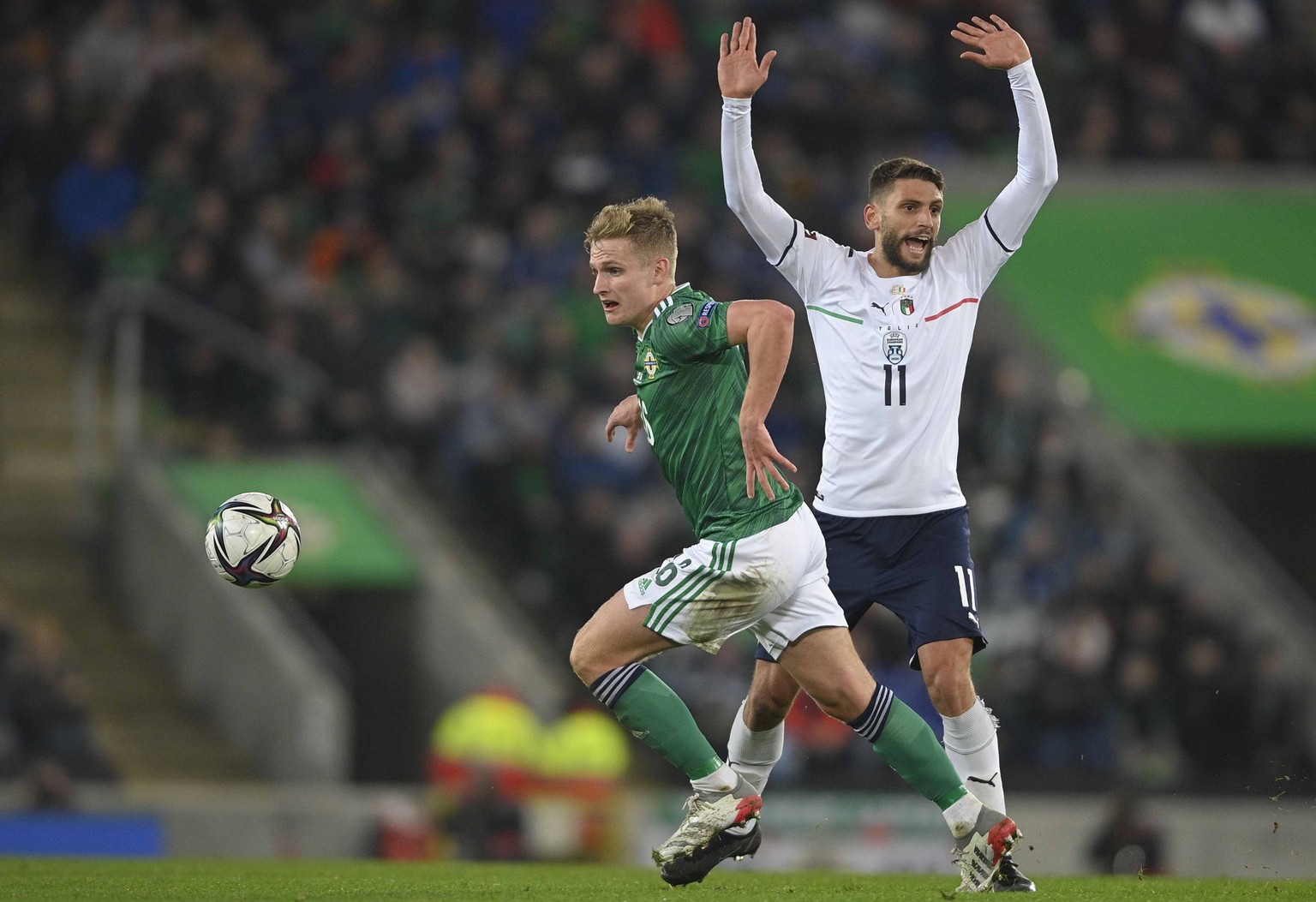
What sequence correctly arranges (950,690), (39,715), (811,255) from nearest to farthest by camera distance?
(950,690)
(811,255)
(39,715)

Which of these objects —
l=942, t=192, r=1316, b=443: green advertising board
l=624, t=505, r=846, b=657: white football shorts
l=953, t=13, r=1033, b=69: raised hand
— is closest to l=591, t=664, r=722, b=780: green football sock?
l=624, t=505, r=846, b=657: white football shorts

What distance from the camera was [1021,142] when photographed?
7.23 metres

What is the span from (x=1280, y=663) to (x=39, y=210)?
467 inches

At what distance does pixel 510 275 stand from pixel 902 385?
10806 mm

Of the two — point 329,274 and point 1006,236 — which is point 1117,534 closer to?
point 329,274

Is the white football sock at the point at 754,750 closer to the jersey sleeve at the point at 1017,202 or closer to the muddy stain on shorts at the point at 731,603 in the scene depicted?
A: the muddy stain on shorts at the point at 731,603

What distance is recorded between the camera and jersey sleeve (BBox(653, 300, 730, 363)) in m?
6.41

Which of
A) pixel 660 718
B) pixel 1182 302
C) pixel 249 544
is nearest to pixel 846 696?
pixel 660 718

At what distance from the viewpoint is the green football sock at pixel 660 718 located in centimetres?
661

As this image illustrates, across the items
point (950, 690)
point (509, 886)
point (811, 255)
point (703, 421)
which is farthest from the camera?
point (811, 255)

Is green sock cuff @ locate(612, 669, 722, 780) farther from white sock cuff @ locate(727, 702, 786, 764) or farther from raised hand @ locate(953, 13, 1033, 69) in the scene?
raised hand @ locate(953, 13, 1033, 69)

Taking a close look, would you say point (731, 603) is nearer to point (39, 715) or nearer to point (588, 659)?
point (588, 659)

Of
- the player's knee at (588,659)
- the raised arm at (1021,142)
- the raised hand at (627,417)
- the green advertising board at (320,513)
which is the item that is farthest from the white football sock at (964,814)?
the green advertising board at (320,513)

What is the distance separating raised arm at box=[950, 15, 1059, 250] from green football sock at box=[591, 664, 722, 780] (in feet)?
7.08
